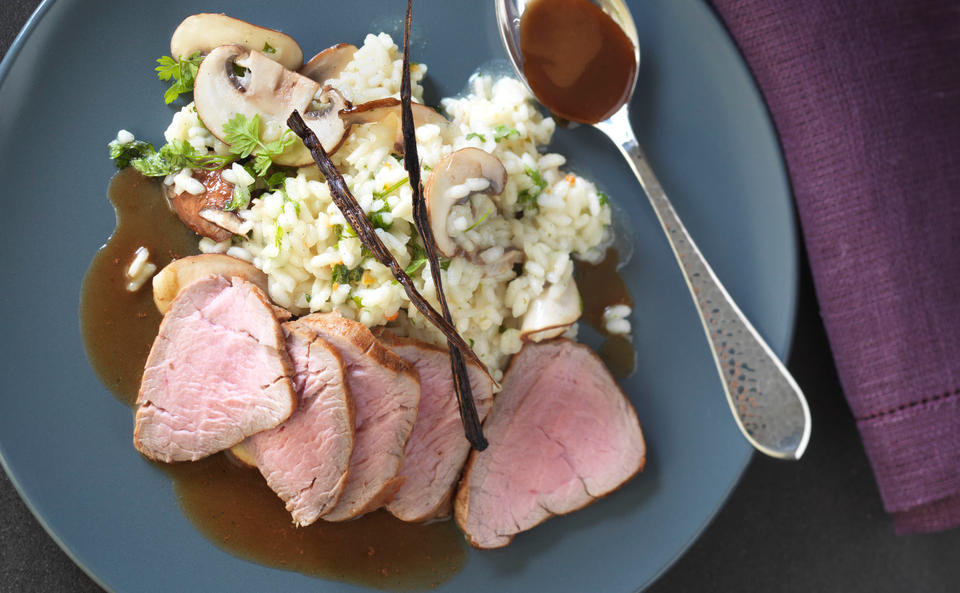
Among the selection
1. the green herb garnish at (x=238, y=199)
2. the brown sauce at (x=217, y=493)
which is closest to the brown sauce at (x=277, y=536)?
the brown sauce at (x=217, y=493)

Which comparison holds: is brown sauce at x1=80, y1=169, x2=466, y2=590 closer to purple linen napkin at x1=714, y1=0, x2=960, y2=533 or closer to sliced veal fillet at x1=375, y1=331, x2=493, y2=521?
sliced veal fillet at x1=375, y1=331, x2=493, y2=521

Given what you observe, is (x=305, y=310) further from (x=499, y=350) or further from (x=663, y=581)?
(x=663, y=581)

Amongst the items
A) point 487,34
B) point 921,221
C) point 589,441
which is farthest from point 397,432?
point 921,221

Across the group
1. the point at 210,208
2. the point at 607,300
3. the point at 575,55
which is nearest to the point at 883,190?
the point at 607,300

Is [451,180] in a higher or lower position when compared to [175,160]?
lower

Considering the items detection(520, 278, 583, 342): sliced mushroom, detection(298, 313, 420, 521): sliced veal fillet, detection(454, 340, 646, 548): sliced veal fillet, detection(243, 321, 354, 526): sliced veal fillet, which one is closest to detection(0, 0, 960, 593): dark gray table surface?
detection(454, 340, 646, 548): sliced veal fillet

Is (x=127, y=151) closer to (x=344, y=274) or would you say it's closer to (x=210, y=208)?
(x=210, y=208)

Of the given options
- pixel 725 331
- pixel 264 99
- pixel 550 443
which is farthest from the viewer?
pixel 550 443
